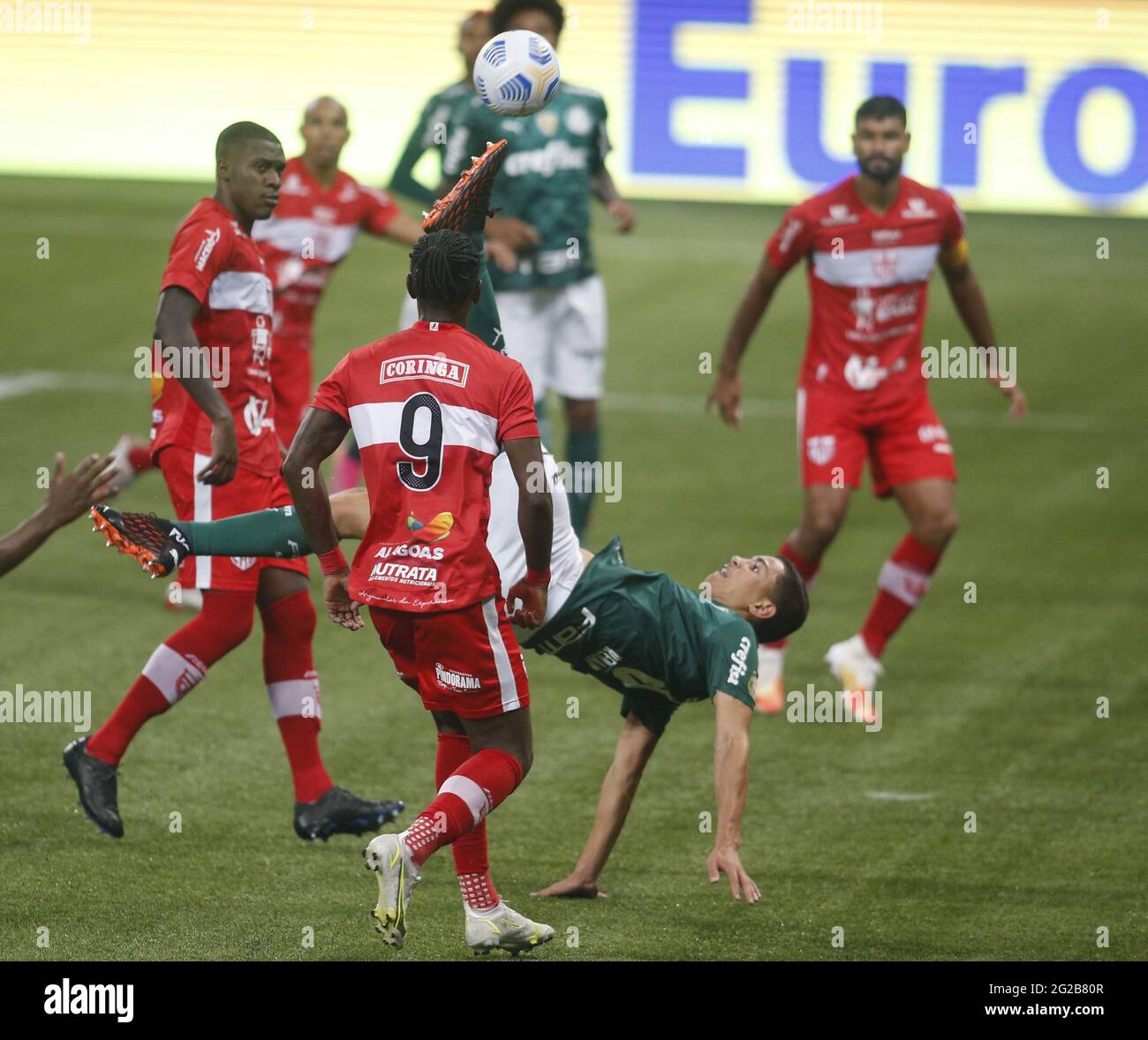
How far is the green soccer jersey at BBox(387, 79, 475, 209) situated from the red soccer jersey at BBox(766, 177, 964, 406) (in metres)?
2.23

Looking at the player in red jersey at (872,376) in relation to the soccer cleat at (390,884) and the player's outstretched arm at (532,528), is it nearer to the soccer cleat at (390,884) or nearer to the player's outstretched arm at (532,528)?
the player's outstretched arm at (532,528)

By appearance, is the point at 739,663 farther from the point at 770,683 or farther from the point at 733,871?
the point at 770,683

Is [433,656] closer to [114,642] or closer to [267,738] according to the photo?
[267,738]

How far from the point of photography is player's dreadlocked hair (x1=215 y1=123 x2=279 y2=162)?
21.4ft

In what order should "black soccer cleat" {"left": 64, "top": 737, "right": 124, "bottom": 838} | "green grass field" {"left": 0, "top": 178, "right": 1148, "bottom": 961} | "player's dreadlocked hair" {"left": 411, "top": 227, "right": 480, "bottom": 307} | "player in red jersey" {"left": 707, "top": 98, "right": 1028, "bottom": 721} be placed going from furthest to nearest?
"player in red jersey" {"left": 707, "top": 98, "right": 1028, "bottom": 721}
"black soccer cleat" {"left": 64, "top": 737, "right": 124, "bottom": 838}
"green grass field" {"left": 0, "top": 178, "right": 1148, "bottom": 961}
"player's dreadlocked hair" {"left": 411, "top": 227, "right": 480, "bottom": 307}

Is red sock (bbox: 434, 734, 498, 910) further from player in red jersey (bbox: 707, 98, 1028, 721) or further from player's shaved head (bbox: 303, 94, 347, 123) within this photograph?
player's shaved head (bbox: 303, 94, 347, 123)

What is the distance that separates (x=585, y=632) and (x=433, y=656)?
31.9 inches

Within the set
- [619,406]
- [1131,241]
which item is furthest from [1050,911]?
[1131,241]

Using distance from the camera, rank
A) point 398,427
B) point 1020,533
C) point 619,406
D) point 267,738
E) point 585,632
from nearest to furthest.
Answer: point 398,427 → point 585,632 → point 267,738 → point 1020,533 → point 619,406

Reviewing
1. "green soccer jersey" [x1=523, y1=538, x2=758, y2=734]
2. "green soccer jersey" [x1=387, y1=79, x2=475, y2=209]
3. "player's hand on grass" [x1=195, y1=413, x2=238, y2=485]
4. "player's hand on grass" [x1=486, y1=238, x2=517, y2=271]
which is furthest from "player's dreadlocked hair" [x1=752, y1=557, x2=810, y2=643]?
"green soccer jersey" [x1=387, y1=79, x2=475, y2=209]

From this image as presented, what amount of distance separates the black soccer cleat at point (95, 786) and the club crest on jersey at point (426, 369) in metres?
2.00

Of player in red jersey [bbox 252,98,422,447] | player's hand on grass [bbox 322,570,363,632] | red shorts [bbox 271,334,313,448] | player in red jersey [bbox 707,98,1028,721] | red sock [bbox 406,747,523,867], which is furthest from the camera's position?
player in red jersey [bbox 252,98,422,447]

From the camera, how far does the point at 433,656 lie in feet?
17.5

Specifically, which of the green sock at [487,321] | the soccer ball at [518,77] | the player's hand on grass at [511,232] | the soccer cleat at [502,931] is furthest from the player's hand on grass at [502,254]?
the soccer cleat at [502,931]
